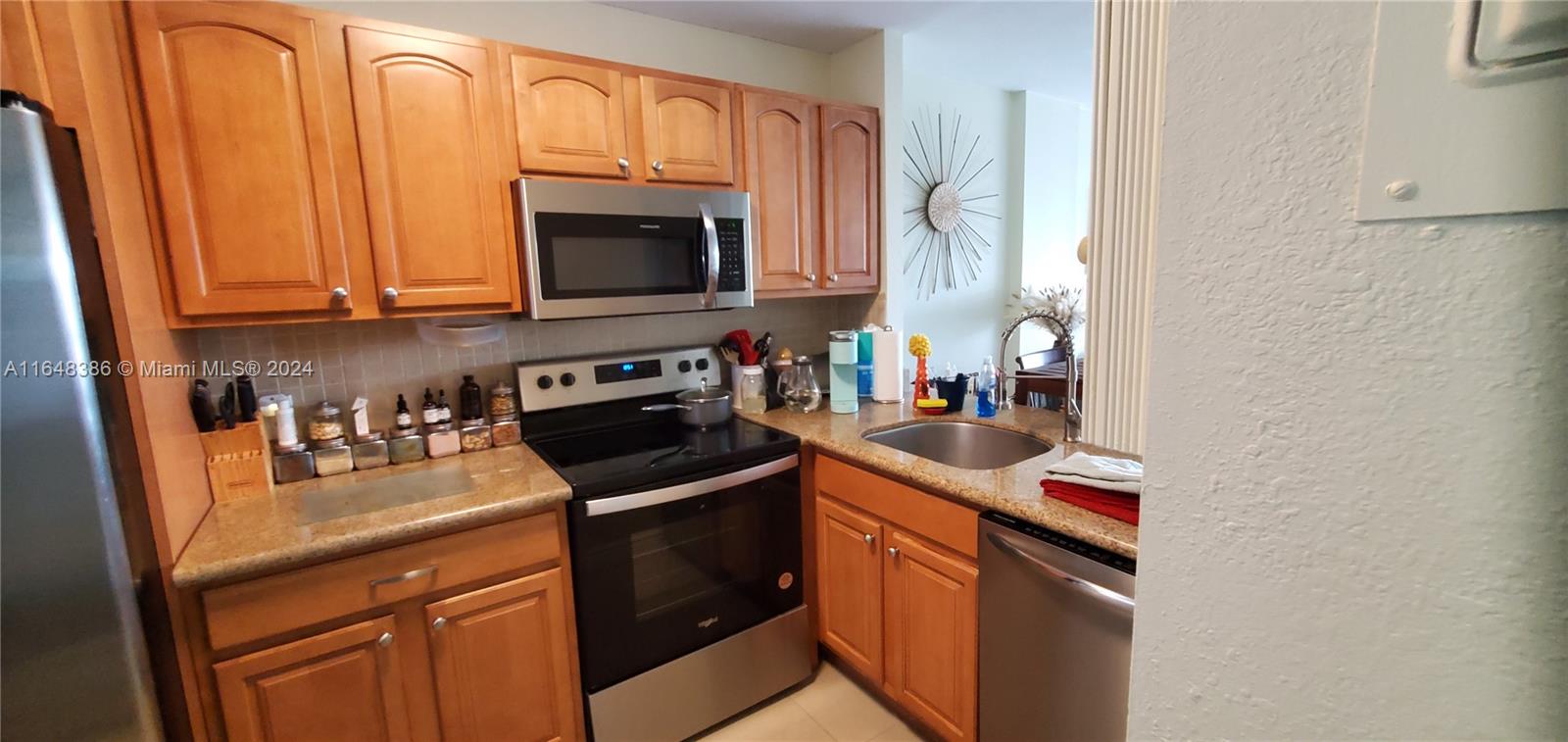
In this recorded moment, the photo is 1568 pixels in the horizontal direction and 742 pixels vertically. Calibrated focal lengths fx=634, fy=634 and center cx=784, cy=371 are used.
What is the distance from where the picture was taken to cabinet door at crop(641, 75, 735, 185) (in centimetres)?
193

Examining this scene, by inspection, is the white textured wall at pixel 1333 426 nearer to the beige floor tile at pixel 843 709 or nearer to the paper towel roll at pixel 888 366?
the beige floor tile at pixel 843 709

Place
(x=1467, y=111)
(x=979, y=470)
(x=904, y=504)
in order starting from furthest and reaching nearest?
(x=904, y=504) < (x=979, y=470) < (x=1467, y=111)

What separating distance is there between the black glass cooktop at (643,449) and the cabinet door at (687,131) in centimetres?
81

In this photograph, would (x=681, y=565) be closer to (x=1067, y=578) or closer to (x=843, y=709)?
(x=843, y=709)

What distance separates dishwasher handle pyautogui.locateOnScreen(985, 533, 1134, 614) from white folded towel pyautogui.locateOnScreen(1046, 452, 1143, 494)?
6.8 inches

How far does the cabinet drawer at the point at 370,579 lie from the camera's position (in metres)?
1.26

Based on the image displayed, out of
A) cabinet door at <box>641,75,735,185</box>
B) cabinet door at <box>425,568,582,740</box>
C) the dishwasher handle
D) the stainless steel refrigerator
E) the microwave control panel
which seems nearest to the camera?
the stainless steel refrigerator

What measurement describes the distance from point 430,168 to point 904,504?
1496 mm

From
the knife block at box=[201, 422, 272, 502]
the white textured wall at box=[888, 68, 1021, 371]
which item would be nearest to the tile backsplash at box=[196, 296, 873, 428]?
the knife block at box=[201, 422, 272, 502]

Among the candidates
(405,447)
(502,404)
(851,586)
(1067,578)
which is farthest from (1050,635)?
(405,447)

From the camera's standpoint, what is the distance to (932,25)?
2.36 m

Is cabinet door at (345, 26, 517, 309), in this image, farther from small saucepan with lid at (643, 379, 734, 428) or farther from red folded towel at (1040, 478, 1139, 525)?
red folded towel at (1040, 478, 1139, 525)

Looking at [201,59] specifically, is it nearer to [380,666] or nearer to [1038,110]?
[380,666]

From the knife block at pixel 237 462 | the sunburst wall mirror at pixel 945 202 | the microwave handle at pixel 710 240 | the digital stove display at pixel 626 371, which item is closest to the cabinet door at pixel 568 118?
the microwave handle at pixel 710 240
